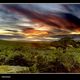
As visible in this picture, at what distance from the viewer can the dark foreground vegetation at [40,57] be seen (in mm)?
5785

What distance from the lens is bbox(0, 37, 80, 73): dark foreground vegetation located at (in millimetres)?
5785

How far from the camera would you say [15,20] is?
580cm

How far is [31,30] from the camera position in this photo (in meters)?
5.80

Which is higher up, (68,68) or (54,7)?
(54,7)

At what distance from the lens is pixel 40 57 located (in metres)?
5.79

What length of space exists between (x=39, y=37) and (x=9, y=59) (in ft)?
0.77

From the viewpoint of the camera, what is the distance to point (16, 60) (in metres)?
5.79
